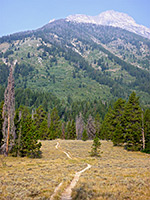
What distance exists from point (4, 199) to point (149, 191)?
10.3 metres

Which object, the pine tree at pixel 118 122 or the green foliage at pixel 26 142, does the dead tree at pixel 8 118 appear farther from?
the pine tree at pixel 118 122

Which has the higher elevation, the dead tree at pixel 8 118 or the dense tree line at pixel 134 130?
the dead tree at pixel 8 118

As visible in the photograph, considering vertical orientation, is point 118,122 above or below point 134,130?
above

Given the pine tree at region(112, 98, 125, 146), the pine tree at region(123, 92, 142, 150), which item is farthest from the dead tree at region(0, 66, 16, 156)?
the pine tree at region(112, 98, 125, 146)

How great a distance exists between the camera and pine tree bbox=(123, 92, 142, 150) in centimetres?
4900

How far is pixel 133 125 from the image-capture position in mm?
49281

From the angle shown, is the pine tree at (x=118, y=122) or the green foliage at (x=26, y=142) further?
the pine tree at (x=118, y=122)

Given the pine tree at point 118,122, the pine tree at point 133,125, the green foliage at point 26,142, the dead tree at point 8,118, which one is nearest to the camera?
the dead tree at point 8,118

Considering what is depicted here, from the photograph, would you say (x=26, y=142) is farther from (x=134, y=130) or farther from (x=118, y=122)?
(x=118, y=122)

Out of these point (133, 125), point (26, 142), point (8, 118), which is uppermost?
point (8, 118)

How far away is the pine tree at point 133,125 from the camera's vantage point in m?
49.0

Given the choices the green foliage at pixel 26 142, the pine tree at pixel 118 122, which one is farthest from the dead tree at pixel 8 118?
the pine tree at pixel 118 122

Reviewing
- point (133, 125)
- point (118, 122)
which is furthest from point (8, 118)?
point (118, 122)

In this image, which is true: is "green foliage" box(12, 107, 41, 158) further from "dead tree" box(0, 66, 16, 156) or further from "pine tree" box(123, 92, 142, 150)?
"pine tree" box(123, 92, 142, 150)
